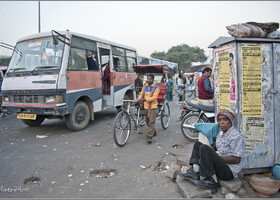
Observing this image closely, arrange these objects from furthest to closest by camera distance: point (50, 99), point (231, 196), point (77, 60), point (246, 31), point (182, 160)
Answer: point (77, 60), point (50, 99), point (182, 160), point (246, 31), point (231, 196)

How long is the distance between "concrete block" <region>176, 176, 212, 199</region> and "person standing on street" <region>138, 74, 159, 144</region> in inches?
83.1

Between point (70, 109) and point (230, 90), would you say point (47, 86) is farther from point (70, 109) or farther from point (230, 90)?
point (230, 90)

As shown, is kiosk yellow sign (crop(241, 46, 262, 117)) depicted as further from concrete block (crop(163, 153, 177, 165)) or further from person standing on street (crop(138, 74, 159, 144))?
person standing on street (crop(138, 74, 159, 144))

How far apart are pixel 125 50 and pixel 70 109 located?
444cm

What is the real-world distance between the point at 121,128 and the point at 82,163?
1255 mm

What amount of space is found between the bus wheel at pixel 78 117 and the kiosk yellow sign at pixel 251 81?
4.59 m

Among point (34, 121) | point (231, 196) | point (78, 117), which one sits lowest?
point (231, 196)

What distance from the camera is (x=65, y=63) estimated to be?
5586mm

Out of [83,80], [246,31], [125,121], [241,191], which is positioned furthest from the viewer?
[83,80]

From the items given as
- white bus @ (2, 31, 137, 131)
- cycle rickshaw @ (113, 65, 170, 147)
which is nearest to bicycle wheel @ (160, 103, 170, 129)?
cycle rickshaw @ (113, 65, 170, 147)

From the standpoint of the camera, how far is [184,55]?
5428 centimetres

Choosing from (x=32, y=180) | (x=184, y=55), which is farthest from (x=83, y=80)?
(x=184, y=55)

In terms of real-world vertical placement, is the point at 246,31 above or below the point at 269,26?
below

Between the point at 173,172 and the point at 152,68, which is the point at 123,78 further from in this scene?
the point at 173,172
